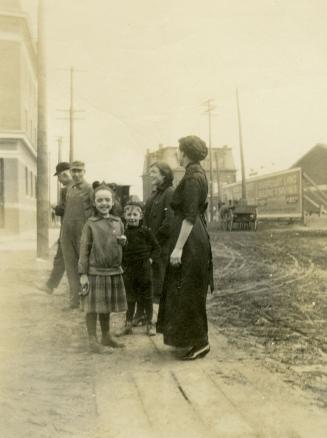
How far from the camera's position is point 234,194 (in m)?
37.6

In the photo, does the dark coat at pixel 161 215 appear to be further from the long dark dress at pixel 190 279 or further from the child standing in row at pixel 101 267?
the long dark dress at pixel 190 279

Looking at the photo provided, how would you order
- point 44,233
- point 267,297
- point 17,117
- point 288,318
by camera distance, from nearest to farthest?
1. point 288,318
2. point 267,297
3. point 44,233
4. point 17,117

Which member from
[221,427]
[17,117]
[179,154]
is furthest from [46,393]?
[17,117]

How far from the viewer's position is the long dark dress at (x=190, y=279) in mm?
3949

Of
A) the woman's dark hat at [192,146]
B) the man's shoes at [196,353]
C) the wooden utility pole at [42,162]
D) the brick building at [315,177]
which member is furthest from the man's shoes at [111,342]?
the brick building at [315,177]

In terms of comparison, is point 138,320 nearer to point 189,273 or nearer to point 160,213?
point 160,213

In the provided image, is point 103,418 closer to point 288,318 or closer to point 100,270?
point 100,270

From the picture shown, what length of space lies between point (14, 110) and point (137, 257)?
15.8m

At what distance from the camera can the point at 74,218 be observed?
600cm

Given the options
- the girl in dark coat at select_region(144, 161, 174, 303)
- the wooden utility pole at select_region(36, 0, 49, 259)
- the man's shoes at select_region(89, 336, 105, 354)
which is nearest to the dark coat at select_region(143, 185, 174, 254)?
the girl in dark coat at select_region(144, 161, 174, 303)

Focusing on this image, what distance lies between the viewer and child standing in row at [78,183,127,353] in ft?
13.8

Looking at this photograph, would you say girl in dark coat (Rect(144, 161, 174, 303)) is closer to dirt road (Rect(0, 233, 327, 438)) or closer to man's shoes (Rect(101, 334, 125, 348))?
dirt road (Rect(0, 233, 327, 438))

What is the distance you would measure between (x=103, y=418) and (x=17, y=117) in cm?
1809

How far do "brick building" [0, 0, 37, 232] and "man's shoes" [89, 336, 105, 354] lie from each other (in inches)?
615
